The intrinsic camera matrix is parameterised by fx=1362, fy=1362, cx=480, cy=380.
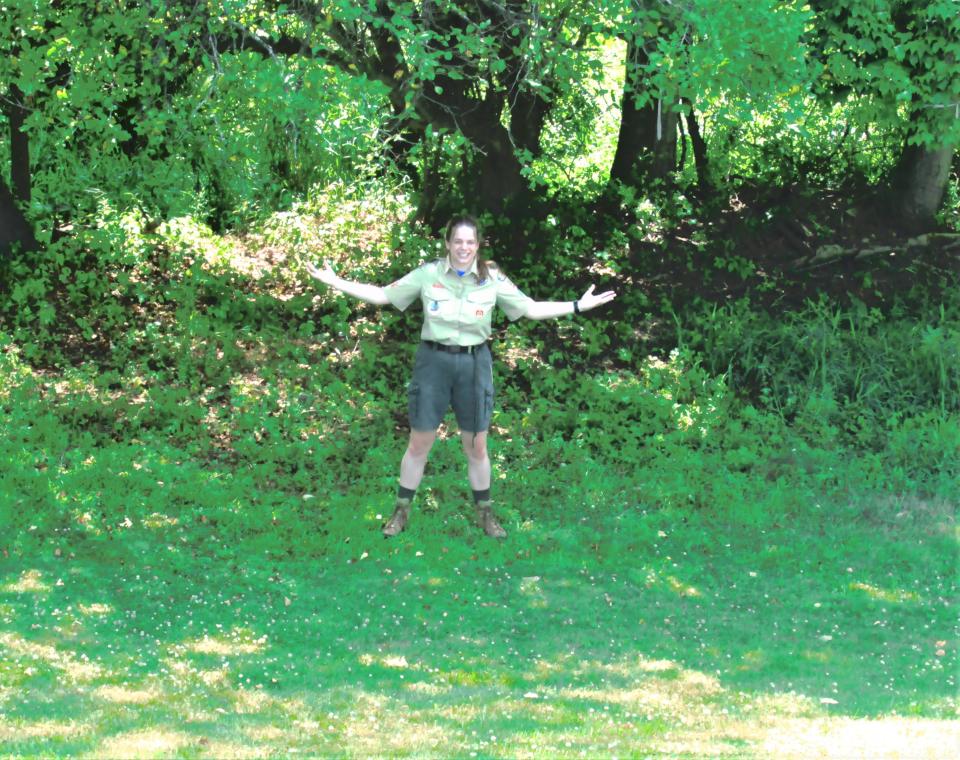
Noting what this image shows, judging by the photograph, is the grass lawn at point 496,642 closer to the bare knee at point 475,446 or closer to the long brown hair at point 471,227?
the bare knee at point 475,446

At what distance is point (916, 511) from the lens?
31.7 ft

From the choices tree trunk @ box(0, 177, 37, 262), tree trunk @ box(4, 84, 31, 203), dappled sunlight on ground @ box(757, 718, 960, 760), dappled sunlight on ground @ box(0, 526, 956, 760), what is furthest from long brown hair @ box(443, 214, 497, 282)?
tree trunk @ box(0, 177, 37, 262)

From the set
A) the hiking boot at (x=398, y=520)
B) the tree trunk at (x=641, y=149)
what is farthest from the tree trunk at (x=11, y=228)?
the hiking boot at (x=398, y=520)

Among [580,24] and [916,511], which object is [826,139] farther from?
[916,511]

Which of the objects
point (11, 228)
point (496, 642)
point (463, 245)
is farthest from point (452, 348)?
point (11, 228)

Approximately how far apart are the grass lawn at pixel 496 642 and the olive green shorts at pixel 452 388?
94 cm

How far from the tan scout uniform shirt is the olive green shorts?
0.36ft

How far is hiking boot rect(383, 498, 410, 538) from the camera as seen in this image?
8914mm

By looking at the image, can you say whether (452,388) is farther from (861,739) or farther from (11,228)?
(11,228)

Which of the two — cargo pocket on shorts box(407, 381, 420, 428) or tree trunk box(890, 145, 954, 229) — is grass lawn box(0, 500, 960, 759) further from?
tree trunk box(890, 145, 954, 229)

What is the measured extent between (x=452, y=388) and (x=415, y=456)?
25.3 inches

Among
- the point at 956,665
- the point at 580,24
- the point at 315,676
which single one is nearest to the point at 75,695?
the point at 315,676

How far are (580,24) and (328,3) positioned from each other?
2.05m

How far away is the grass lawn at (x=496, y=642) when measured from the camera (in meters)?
5.78
